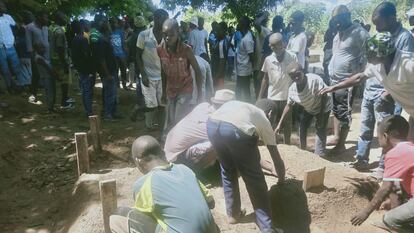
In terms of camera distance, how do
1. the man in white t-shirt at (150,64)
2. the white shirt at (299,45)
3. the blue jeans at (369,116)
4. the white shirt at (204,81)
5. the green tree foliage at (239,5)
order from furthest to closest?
the green tree foliage at (239,5), the white shirt at (299,45), the man in white t-shirt at (150,64), the white shirt at (204,81), the blue jeans at (369,116)

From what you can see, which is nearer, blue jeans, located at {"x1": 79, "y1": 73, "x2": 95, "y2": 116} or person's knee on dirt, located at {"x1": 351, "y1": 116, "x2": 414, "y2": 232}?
person's knee on dirt, located at {"x1": 351, "y1": 116, "x2": 414, "y2": 232}

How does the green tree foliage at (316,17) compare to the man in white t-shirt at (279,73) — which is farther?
the green tree foliage at (316,17)

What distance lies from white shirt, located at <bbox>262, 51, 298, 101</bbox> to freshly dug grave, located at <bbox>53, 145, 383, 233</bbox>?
1115 millimetres

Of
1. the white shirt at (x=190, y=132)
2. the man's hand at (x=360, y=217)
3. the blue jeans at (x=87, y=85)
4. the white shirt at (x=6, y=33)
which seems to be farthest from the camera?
the white shirt at (x=6, y=33)

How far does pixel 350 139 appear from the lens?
7.03 meters

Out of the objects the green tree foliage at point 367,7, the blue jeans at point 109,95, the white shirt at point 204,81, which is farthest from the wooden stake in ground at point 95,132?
the green tree foliage at point 367,7

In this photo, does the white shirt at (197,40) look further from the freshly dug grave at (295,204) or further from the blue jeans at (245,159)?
the blue jeans at (245,159)

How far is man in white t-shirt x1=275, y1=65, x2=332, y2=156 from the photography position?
5.18 m

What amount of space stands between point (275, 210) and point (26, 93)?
7.33 m

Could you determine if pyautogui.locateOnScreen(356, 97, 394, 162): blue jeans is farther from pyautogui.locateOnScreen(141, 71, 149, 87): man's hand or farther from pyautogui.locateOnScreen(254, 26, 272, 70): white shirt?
pyautogui.locateOnScreen(141, 71, 149, 87): man's hand

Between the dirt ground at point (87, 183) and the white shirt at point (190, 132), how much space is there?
640mm

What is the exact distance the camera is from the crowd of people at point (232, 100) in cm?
323

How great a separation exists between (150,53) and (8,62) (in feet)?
13.3

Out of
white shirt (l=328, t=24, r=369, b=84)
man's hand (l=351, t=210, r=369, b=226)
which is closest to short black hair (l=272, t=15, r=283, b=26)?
white shirt (l=328, t=24, r=369, b=84)
